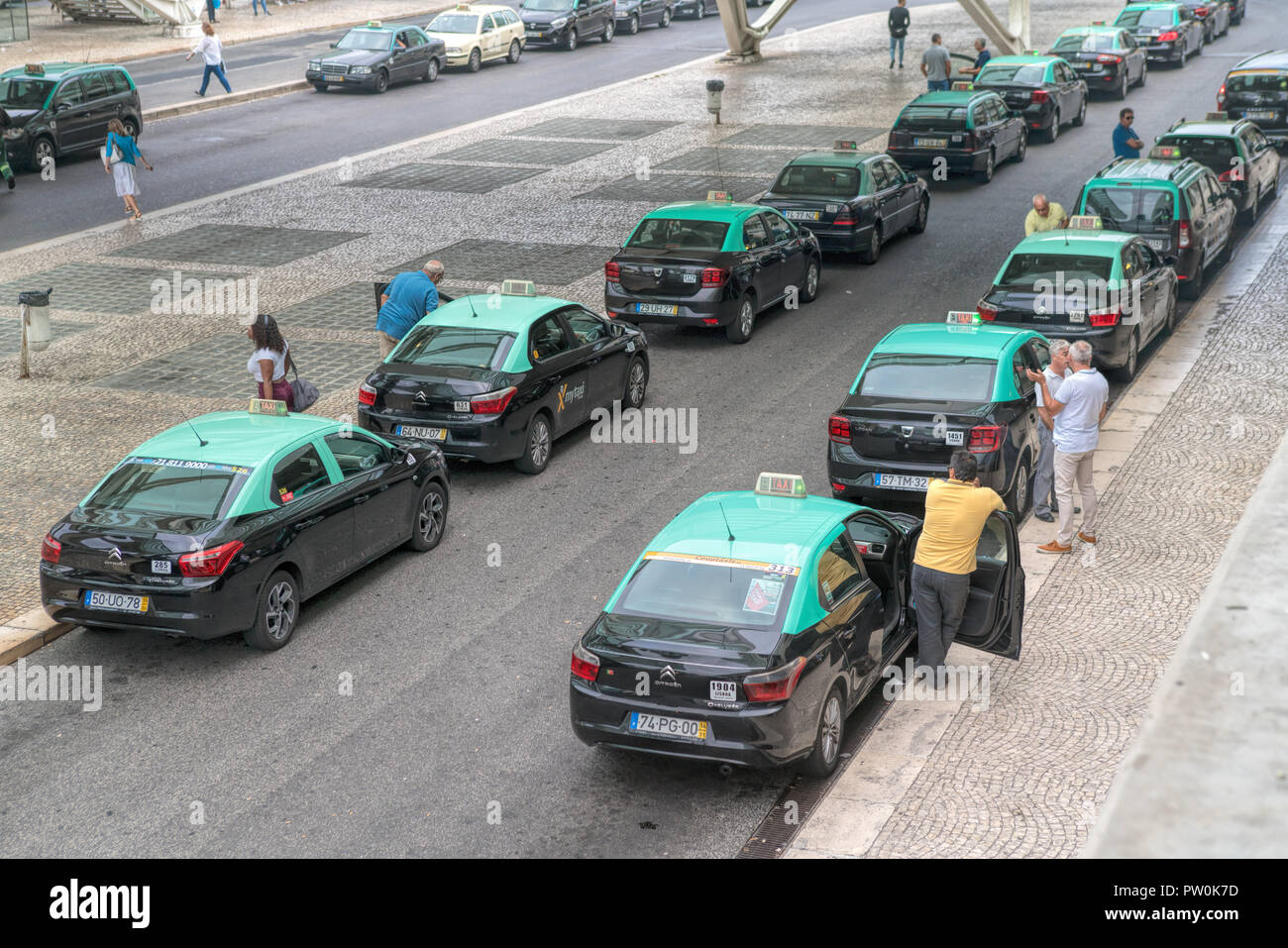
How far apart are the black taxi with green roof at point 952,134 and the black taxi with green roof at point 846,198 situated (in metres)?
4.19

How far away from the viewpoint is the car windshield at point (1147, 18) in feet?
→ 133

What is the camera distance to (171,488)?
10.5 metres

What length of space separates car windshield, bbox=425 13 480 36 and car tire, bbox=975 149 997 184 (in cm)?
1941

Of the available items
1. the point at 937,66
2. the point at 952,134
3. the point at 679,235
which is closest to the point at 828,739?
the point at 679,235

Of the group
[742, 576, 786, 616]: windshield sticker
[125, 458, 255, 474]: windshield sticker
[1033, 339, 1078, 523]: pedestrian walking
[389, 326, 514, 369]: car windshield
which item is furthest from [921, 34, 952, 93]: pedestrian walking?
[742, 576, 786, 616]: windshield sticker

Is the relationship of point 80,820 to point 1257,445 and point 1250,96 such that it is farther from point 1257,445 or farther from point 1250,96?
point 1250,96

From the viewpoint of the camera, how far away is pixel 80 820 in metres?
8.32

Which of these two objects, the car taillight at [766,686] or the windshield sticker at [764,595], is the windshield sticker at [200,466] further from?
the car taillight at [766,686]

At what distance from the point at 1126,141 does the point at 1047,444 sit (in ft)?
46.0

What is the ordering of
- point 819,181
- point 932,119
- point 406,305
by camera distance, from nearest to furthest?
point 406,305 → point 819,181 → point 932,119

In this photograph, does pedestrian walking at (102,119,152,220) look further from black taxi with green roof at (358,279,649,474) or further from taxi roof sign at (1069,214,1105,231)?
taxi roof sign at (1069,214,1105,231)

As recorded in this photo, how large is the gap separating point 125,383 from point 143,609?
7.41m

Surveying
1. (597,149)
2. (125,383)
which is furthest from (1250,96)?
(125,383)

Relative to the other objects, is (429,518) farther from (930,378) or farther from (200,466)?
(930,378)
